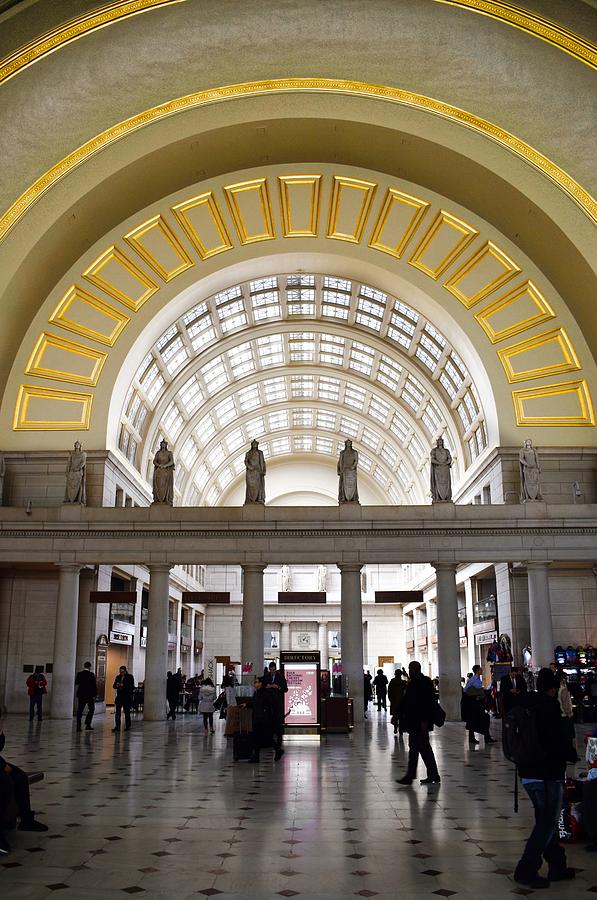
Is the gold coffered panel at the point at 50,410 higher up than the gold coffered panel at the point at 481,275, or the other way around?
the gold coffered panel at the point at 481,275

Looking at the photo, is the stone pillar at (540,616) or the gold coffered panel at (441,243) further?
the gold coffered panel at (441,243)

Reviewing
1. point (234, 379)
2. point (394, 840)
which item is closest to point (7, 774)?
point (394, 840)

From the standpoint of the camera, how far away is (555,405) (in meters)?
26.8

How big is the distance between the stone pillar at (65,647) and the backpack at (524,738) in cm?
1821

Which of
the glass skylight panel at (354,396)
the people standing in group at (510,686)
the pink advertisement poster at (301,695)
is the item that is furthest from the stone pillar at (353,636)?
the glass skylight panel at (354,396)

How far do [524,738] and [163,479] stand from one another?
19.0m

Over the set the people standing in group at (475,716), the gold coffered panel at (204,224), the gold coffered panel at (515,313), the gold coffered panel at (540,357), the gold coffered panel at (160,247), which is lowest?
the people standing in group at (475,716)

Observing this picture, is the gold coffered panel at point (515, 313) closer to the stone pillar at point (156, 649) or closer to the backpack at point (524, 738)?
the stone pillar at point (156, 649)

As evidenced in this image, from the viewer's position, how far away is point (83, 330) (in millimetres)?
26875

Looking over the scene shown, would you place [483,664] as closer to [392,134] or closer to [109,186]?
[392,134]

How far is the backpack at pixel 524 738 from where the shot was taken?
18.9ft

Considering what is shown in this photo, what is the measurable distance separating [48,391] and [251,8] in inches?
535

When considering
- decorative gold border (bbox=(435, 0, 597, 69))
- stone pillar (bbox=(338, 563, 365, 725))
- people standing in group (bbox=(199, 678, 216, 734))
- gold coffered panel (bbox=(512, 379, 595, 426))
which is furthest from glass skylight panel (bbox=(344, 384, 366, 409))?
people standing in group (bbox=(199, 678, 216, 734))

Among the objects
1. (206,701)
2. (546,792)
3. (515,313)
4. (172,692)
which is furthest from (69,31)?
(546,792)
